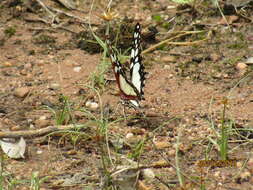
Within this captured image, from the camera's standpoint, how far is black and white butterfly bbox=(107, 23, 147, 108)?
12.7ft

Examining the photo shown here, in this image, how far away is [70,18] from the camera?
555 centimetres

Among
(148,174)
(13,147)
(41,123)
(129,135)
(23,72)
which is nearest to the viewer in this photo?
(148,174)

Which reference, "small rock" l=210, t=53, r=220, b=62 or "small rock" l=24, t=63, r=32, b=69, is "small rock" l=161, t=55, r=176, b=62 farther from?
"small rock" l=24, t=63, r=32, b=69

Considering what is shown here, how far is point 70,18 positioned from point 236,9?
163 centimetres

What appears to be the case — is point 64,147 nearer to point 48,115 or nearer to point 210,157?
point 48,115

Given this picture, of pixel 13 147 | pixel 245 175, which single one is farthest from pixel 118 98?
pixel 245 175

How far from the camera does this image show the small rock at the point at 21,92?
167 inches

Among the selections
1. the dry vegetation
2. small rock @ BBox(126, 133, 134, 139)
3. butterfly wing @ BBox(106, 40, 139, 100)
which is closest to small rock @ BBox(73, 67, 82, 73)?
the dry vegetation

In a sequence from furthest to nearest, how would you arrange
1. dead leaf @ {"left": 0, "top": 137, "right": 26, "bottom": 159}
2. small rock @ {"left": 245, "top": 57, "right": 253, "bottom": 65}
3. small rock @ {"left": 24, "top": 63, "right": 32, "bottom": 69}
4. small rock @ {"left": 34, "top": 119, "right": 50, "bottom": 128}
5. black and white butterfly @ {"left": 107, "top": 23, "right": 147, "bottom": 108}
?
small rock @ {"left": 24, "top": 63, "right": 32, "bottom": 69}, small rock @ {"left": 245, "top": 57, "right": 253, "bottom": 65}, black and white butterfly @ {"left": 107, "top": 23, "right": 147, "bottom": 108}, small rock @ {"left": 34, "top": 119, "right": 50, "bottom": 128}, dead leaf @ {"left": 0, "top": 137, "right": 26, "bottom": 159}

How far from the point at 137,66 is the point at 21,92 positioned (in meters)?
0.91

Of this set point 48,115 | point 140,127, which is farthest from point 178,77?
point 48,115

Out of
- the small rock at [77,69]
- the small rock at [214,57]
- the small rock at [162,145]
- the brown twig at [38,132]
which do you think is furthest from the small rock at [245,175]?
the small rock at [77,69]

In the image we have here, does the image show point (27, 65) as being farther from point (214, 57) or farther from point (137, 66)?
point (214, 57)

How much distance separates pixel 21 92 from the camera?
4.25 meters
